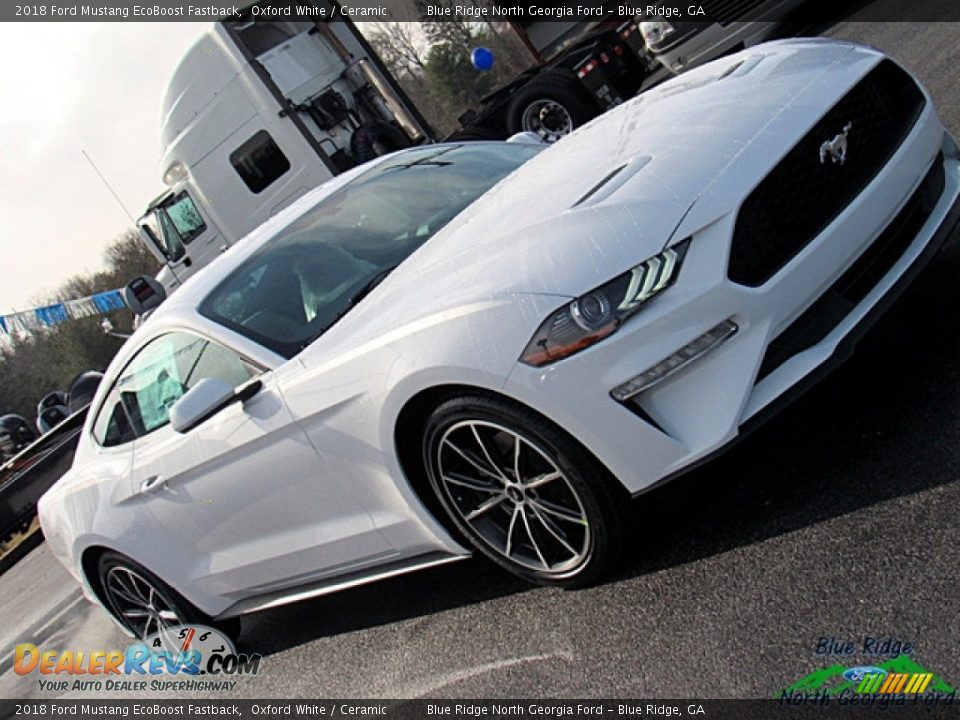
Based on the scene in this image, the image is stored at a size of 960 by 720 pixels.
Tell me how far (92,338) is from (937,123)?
57923 millimetres

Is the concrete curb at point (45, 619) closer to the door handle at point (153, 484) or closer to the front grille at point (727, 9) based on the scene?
the door handle at point (153, 484)

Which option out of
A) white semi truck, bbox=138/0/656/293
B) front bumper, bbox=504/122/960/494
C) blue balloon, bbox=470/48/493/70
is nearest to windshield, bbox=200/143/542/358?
front bumper, bbox=504/122/960/494

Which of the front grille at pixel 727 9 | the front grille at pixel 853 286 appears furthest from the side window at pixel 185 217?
the front grille at pixel 853 286

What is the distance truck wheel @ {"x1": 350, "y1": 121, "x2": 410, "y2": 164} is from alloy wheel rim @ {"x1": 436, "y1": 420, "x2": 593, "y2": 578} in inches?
464

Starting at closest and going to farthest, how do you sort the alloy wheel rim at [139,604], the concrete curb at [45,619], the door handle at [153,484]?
the door handle at [153,484] < the alloy wheel rim at [139,604] < the concrete curb at [45,619]

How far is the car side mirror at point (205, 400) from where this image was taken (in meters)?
3.70

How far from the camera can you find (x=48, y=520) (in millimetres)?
5258

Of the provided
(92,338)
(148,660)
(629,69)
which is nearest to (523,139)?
(148,660)

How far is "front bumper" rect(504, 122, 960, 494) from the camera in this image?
113 inches

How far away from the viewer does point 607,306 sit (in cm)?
292

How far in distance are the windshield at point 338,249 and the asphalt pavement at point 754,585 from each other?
127cm

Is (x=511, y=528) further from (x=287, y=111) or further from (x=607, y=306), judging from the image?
(x=287, y=111)

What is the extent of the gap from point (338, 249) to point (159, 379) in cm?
103

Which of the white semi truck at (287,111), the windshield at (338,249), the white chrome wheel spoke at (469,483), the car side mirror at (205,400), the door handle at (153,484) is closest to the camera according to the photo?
the white chrome wheel spoke at (469,483)
